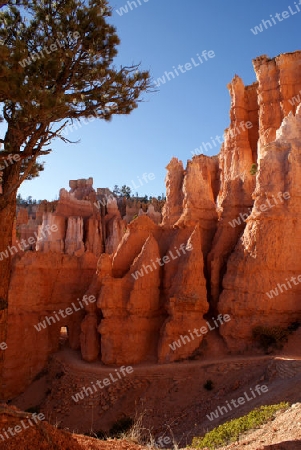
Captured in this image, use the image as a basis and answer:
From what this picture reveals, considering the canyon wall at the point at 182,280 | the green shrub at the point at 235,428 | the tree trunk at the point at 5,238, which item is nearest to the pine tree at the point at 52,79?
the tree trunk at the point at 5,238

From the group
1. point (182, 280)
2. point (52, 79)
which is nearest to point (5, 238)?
point (52, 79)

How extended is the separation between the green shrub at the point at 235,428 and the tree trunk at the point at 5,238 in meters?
5.00

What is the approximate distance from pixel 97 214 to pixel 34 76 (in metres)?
42.7

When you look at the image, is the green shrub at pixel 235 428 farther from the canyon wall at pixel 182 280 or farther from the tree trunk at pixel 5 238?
the canyon wall at pixel 182 280

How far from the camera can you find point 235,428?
9789mm

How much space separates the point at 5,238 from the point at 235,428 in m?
7.11

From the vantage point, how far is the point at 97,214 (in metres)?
51.6

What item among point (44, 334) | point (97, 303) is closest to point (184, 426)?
point (97, 303)

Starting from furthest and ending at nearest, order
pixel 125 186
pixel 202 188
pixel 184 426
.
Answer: pixel 125 186, pixel 202 188, pixel 184 426

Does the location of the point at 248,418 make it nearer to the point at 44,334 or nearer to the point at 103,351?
the point at 103,351

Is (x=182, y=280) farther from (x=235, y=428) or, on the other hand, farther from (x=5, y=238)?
(x=5, y=238)

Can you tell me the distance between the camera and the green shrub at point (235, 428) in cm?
935

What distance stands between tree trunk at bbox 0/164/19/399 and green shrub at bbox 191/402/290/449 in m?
5.00

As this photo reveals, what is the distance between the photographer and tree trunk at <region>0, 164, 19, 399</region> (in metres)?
8.88
